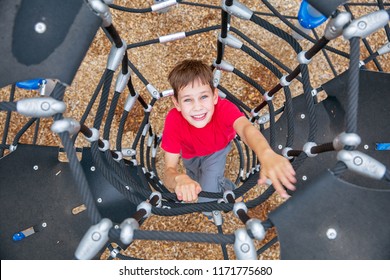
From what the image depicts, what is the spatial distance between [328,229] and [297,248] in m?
0.06

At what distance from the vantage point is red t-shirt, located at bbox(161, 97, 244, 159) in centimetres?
124

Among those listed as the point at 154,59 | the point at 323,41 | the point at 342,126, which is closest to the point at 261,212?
the point at 342,126

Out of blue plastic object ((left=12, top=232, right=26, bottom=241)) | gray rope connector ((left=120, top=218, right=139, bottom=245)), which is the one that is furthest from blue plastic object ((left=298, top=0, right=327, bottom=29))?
blue plastic object ((left=12, top=232, right=26, bottom=241))

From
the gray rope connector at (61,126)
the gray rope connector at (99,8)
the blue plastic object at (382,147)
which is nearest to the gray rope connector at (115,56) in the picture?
the gray rope connector at (99,8)

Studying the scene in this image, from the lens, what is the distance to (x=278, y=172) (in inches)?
32.4

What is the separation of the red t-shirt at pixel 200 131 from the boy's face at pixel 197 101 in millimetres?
87

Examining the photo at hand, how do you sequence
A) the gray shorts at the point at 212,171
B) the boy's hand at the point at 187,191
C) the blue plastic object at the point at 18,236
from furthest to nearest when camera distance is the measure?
1. the gray shorts at the point at 212,171
2. the blue plastic object at the point at 18,236
3. the boy's hand at the point at 187,191

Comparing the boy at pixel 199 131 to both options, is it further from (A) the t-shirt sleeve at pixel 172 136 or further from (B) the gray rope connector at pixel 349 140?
→ (B) the gray rope connector at pixel 349 140

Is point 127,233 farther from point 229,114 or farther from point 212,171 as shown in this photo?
point 212,171

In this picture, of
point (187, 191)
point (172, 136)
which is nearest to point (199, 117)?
point (172, 136)

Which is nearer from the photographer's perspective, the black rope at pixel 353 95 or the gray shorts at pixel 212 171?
the black rope at pixel 353 95

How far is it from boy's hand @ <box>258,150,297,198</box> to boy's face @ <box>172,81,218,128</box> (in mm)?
308

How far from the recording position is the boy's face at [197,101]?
3.71ft
